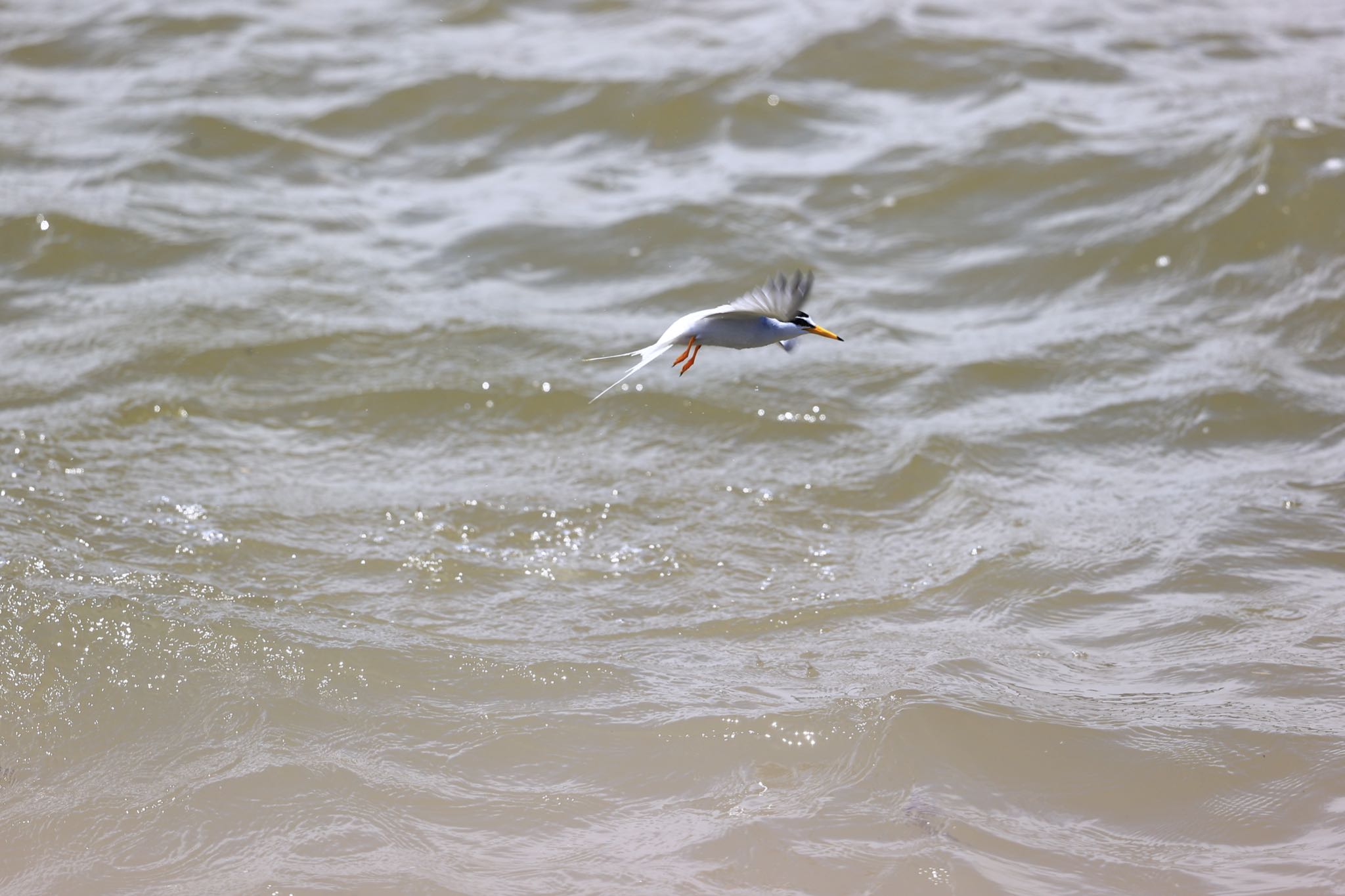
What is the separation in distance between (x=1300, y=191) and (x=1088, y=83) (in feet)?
5.64

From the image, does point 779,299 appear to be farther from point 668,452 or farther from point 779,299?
point 668,452

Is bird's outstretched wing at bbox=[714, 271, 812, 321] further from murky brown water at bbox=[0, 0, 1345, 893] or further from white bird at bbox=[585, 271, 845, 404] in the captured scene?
murky brown water at bbox=[0, 0, 1345, 893]

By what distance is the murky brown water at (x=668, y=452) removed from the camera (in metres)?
3.24

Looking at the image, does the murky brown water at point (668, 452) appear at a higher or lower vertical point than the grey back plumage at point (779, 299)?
lower

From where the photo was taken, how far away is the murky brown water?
3.24 metres

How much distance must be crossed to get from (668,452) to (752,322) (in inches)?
93.3

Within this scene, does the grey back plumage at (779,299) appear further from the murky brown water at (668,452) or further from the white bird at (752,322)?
the murky brown water at (668,452)

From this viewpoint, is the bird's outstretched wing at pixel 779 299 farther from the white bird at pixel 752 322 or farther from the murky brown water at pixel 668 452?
the murky brown water at pixel 668 452

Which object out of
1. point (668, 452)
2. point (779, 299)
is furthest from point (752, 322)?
point (668, 452)

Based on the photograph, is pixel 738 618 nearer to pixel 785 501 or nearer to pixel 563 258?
pixel 785 501

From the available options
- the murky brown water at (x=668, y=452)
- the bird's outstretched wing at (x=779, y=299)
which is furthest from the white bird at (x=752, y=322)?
the murky brown water at (x=668, y=452)

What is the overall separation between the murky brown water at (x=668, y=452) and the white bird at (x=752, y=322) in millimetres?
1173

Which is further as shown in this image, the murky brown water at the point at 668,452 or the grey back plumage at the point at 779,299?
the murky brown water at the point at 668,452

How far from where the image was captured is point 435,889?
2977 millimetres
